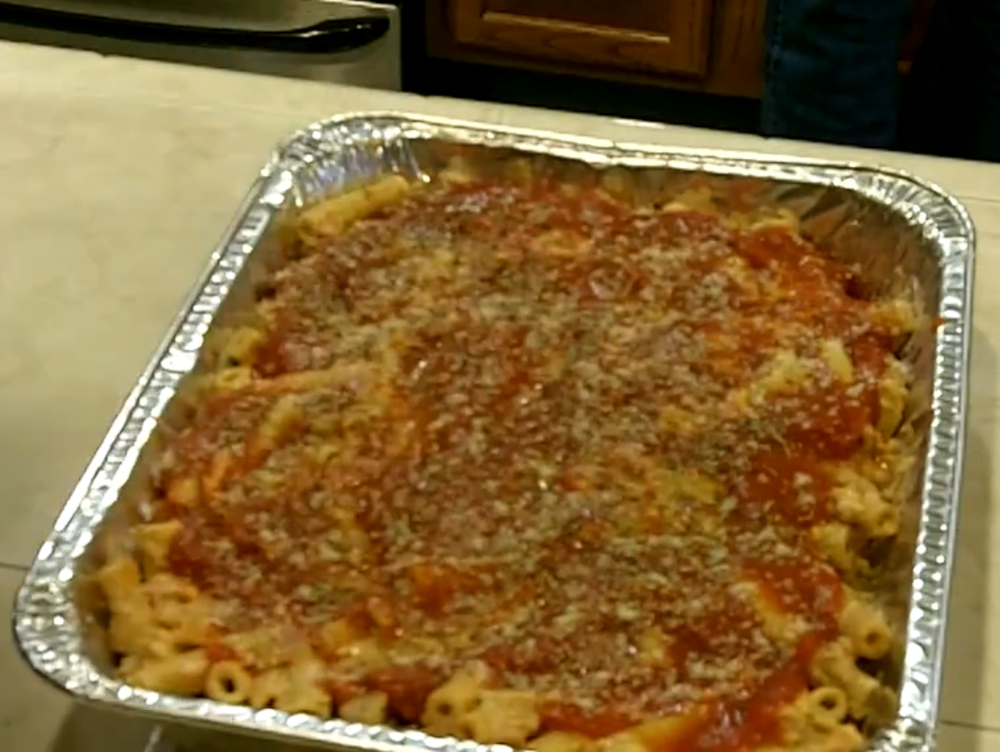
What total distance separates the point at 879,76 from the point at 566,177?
0.65 m

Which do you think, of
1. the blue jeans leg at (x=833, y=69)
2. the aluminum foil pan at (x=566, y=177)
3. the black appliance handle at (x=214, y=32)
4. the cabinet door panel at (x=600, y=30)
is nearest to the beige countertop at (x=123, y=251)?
the aluminum foil pan at (x=566, y=177)

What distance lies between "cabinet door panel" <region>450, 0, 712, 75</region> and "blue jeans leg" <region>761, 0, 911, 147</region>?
1.38 ft

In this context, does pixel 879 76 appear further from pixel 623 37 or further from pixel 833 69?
pixel 623 37

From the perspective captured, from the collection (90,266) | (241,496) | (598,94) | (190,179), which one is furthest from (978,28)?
(241,496)

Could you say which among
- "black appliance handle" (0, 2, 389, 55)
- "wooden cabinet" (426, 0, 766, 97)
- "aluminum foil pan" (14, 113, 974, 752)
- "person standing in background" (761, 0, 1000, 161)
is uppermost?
"aluminum foil pan" (14, 113, 974, 752)

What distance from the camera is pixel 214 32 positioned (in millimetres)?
1970

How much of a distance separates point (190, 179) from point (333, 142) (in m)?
0.13

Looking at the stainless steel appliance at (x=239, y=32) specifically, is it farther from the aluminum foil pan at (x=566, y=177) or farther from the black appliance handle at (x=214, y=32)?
the aluminum foil pan at (x=566, y=177)

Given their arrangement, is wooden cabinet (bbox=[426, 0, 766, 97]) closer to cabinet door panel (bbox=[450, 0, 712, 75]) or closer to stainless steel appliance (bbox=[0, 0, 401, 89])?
cabinet door panel (bbox=[450, 0, 712, 75])

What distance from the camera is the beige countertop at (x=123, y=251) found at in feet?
2.93

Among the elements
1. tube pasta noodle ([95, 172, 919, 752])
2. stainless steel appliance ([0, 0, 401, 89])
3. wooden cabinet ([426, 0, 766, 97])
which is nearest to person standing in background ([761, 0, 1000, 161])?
wooden cabinet ([426, 0, 766, 97])

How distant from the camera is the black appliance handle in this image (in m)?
1.95

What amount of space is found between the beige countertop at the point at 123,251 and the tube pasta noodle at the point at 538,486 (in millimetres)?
72

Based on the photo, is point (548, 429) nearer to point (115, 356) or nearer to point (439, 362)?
point (439, 362)
